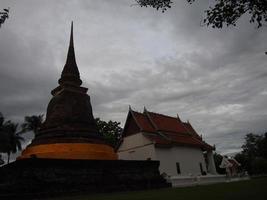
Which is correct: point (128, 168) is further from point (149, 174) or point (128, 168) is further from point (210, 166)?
point (210, 166)

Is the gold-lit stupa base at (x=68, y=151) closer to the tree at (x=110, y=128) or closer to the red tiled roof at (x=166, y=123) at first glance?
the red tiled roof at (x=166, y=123)

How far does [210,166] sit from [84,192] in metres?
22.4

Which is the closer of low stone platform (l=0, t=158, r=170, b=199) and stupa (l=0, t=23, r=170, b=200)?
low stone platform (l=0, t=158, r=170, b=199)

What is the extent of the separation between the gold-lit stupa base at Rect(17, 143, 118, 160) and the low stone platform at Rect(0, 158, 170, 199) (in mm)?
694

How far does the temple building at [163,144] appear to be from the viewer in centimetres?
3002

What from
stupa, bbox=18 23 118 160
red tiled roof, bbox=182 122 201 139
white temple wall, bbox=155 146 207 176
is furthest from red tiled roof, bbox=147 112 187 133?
stupa, bbox=18 23 118 160

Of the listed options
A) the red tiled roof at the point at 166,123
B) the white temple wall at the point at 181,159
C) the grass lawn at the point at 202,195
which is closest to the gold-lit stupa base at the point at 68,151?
the grass lawn at the point at 202,195

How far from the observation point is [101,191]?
64.5 ft

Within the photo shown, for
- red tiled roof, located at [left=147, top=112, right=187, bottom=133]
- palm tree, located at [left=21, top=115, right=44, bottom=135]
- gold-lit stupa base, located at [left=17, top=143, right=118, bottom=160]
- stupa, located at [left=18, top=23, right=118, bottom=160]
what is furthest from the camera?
palm tree, located at [left=21, top=115, right=44, bottom=135]

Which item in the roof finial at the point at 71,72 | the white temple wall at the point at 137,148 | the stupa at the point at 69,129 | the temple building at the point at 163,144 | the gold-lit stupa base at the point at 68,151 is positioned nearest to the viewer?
the gold-lit stupa base at the point at 68,151

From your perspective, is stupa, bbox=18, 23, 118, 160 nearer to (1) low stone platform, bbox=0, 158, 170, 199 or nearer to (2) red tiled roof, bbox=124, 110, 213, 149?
(1) low stone platform, bbox=0, 158, 170, 199

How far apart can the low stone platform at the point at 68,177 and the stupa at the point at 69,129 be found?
3.16 feet

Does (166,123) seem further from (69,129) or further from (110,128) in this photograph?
(69,129)

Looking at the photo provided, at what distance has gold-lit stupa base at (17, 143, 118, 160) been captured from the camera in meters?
20.4
